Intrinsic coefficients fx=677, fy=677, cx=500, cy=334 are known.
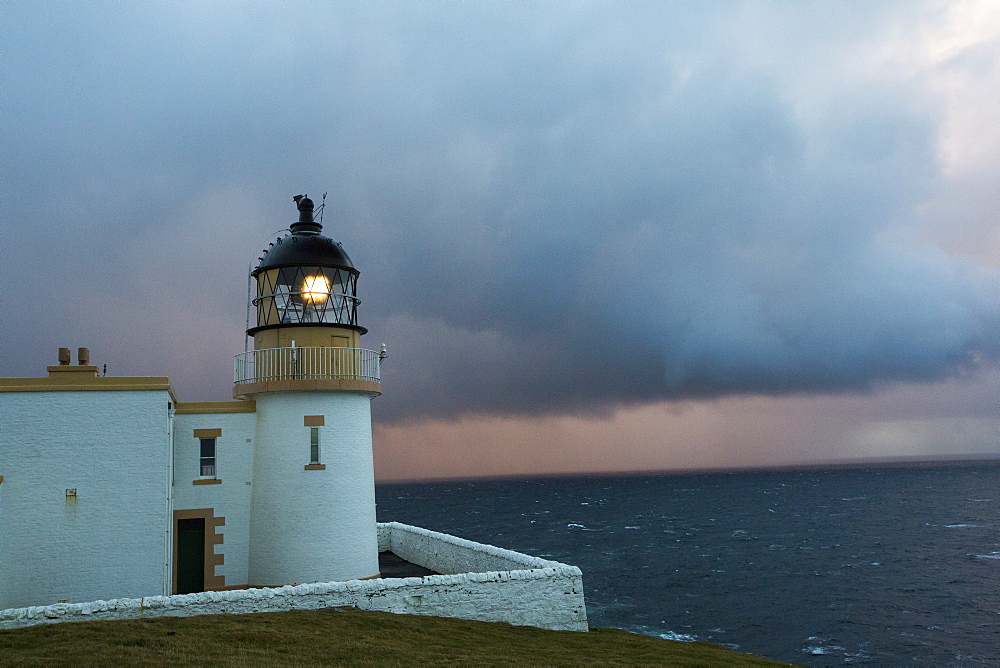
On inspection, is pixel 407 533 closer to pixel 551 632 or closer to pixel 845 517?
pixel 551 632

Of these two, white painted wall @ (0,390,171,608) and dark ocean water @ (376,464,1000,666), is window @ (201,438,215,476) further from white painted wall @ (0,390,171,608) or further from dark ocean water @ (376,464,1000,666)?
dark ocean water @ (376,464,1000,666)

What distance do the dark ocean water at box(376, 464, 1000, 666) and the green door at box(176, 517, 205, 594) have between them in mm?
19423

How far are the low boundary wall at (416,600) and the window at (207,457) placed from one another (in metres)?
4.80

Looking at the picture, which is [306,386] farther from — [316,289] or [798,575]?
[798,575]

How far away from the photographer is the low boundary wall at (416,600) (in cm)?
1272

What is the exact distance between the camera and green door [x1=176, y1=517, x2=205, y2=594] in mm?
17344

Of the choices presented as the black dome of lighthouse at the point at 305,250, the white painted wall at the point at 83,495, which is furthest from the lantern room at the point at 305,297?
the white painted wall at the point at 83,495

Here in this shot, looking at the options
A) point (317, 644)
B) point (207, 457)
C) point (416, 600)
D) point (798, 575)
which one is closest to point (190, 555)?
point (207, 457)

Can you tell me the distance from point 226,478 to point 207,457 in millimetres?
737

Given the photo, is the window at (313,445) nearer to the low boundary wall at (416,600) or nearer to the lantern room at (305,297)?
the lantern room at (305,297)

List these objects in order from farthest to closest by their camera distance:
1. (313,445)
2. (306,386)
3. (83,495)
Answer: (313,445) < (306,386) < (83,495)

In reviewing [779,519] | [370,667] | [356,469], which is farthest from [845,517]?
[370,667]

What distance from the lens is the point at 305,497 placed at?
1744 cm

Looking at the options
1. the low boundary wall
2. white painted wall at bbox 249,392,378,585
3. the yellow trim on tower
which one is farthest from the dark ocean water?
the yellow trim on tower
